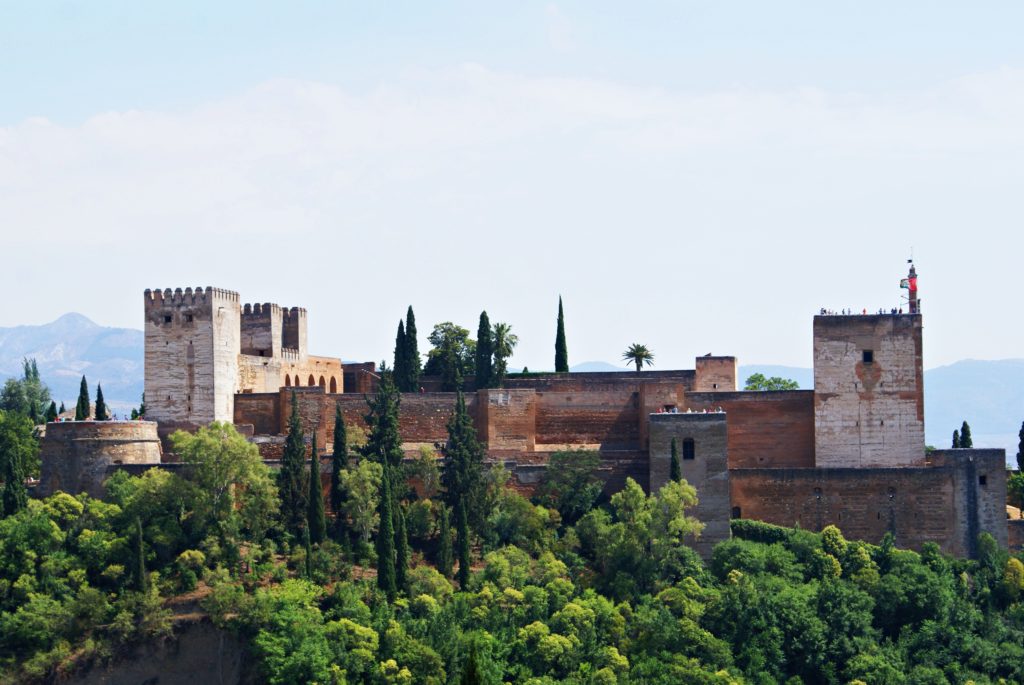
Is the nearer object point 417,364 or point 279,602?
point 279,602

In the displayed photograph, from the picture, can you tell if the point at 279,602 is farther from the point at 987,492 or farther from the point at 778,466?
the point at 987,492

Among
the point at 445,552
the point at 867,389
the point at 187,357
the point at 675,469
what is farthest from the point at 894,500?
the point at 187,357

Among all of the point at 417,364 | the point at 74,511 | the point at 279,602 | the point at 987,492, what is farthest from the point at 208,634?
the point at 987,492

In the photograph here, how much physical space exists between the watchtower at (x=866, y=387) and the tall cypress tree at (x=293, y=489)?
45.3ft

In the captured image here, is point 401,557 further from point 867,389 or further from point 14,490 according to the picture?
point 867,389

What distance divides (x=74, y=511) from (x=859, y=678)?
20.0 meters

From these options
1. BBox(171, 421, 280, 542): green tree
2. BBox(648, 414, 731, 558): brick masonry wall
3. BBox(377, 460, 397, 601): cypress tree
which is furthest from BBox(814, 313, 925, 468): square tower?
BBox(171, 421, 280, 542): green tree

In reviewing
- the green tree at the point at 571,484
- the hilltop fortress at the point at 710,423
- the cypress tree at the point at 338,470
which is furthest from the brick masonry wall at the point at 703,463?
the cypress tree at the point at 338,470

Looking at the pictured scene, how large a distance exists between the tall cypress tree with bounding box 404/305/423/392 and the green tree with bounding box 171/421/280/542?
10455 millimetres

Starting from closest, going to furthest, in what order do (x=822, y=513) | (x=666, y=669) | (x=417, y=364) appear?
(x=666, y=669)
(x=822, y=513)
(x=417, y=364)

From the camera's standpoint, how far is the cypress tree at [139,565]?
141 ft

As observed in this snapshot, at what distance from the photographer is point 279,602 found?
1660 inches

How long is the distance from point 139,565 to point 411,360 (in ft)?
47.3

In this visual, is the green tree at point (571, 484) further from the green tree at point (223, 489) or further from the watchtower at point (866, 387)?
the green tree at point (223, 489)
